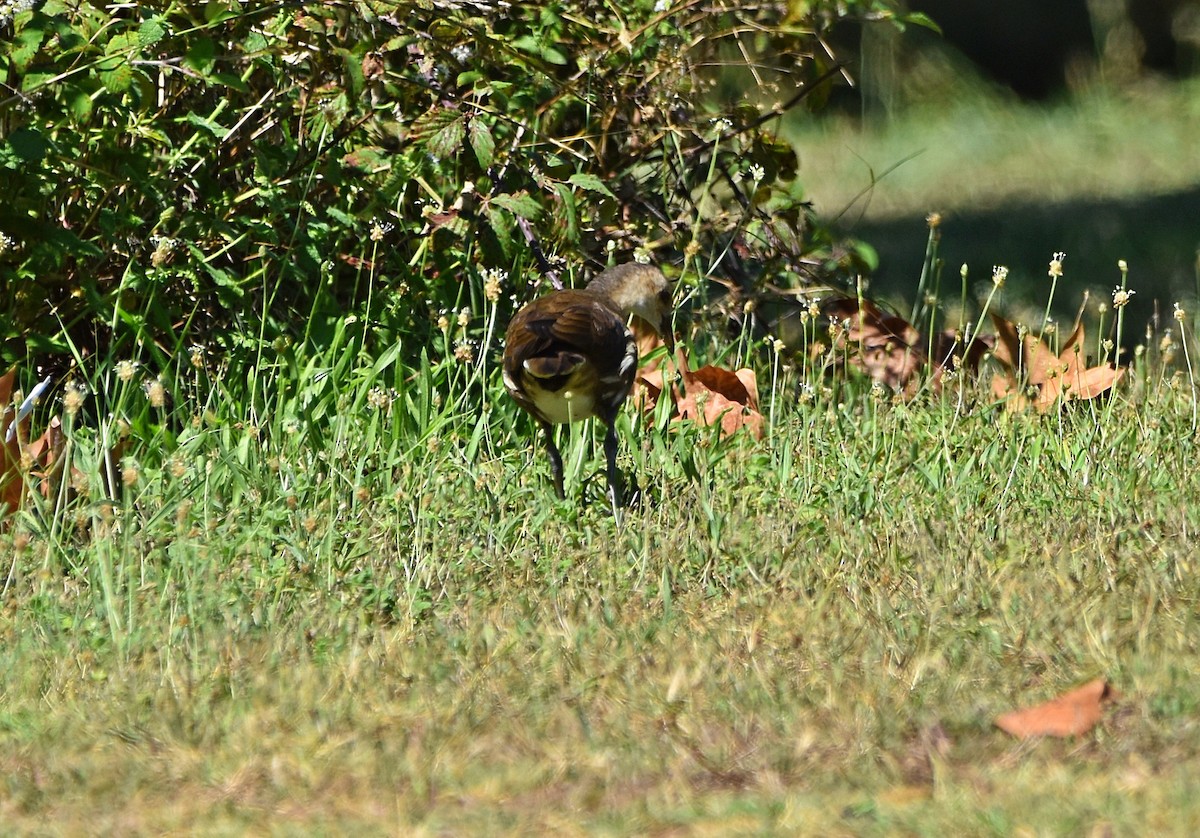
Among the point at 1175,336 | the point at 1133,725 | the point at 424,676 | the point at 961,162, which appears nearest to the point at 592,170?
the point at 1175,336

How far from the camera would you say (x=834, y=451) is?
210 inches

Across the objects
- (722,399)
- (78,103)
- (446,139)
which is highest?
(78,103)

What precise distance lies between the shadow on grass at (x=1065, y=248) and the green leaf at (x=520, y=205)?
10.7 feet

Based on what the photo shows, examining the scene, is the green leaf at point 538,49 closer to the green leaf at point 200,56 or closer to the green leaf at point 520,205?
the green leaf at point 520,205

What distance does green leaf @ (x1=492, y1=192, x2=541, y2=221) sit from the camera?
5.64 m

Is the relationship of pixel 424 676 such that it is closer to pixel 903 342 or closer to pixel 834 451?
pixel 834 451

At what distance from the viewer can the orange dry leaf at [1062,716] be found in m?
3.39

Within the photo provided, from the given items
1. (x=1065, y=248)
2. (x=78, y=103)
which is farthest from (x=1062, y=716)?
(x=1065, y=248)

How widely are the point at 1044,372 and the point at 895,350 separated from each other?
1.72 feet

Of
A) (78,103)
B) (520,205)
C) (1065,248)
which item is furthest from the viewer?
(1065,248)

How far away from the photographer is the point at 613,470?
16.5ft

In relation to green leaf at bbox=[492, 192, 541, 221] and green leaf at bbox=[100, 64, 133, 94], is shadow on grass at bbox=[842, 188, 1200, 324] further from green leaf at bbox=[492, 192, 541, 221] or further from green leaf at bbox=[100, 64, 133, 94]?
green leaf at bbox=[100, 64, 133, 94]

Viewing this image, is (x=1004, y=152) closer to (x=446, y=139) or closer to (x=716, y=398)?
(x=716, y=398)

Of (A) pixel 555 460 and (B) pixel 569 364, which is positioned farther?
(A) pixel 555 460
